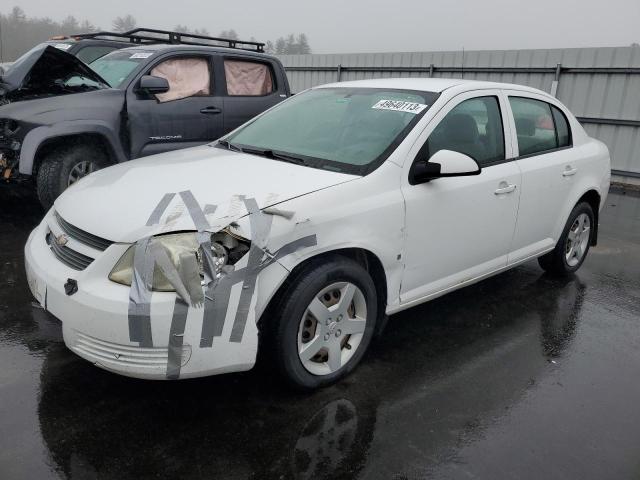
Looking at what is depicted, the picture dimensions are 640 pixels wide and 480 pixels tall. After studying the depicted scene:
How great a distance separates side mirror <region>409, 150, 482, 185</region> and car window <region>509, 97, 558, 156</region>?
1090 millimetres

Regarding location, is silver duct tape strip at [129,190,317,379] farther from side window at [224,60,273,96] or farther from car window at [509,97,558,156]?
side window at [224,60,273,96]

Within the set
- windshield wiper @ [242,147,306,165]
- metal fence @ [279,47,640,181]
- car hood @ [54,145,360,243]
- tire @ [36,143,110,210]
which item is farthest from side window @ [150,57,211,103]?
metal fence @ [279,47,640,181]

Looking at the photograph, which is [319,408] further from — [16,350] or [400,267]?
[16,350]

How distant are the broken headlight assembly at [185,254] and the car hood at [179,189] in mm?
52

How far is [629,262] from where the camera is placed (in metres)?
5.70

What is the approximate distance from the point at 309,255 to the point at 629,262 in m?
4.39

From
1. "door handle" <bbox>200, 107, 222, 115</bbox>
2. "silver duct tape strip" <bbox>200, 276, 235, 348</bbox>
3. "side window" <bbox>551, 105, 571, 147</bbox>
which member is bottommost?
"silver duct tape strip" <bbox>200, 276, 235, 348</bbox>

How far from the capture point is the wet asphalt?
2418 mm

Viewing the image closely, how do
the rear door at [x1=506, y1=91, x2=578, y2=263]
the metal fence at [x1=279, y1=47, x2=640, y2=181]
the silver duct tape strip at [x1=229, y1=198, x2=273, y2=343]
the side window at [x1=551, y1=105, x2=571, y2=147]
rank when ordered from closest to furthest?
the silver duct tape strip at [x1=229, y1=198, x2=273, y2=343] < the rear door at [x1=506, y1=91, x2=578, y2=263] < the side window at [x1=551, y1=105, x2=571, y2=147] < the metal fence at [x1=279, y1=47, x2=640, y2=181]

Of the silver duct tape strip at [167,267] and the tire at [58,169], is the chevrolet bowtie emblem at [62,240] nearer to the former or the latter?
the silver duct tape strip at [167,267]

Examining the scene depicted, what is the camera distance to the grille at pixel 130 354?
2.39 meters

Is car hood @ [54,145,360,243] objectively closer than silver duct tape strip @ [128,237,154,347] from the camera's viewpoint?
No

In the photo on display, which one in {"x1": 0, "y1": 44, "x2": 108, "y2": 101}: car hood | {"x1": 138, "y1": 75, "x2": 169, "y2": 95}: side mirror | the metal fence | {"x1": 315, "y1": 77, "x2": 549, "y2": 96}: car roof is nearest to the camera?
{"x1": 315, "y1": 77, "x2": 549, "y2": 96}: car roof

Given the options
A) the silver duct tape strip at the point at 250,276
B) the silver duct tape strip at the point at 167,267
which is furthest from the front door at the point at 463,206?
the silver duct tape strip at the point at 167,267
